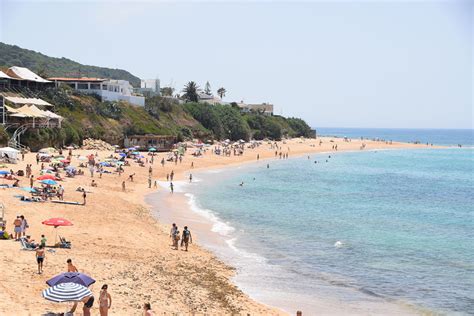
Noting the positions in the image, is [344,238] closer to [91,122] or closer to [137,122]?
[91,122]

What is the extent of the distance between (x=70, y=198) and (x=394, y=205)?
24.2m

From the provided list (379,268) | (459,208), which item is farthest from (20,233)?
(459,208)

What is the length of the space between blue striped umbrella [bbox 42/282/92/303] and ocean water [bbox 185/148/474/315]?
22.9 ft

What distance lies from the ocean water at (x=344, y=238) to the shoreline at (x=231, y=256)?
99mm

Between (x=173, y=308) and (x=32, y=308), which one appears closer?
(x=32, y=308)

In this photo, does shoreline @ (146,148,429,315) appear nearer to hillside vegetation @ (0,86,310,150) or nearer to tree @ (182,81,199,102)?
hillside vegetation @ (0,86,310,150)

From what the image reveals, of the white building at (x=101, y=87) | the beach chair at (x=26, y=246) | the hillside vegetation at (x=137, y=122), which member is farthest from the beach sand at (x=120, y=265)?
the white building at (x=101, y=87)

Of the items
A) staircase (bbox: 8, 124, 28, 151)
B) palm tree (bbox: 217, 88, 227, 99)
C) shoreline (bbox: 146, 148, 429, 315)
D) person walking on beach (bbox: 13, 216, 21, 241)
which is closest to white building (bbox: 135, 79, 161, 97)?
palm tree (bbox: 217, 88, 227, 99)

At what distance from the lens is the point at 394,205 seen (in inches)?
1618

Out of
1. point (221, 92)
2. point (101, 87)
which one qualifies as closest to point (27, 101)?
point (101, 87)

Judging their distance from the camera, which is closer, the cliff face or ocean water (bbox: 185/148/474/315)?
ocean water (bbox: 185/148/474/315)

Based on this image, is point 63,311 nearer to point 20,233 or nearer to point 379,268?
point 20,233

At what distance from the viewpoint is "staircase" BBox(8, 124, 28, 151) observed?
47987 mm

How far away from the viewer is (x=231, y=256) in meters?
22.8
